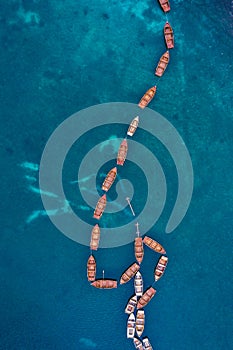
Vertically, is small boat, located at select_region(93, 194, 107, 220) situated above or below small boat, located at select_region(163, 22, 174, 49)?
below

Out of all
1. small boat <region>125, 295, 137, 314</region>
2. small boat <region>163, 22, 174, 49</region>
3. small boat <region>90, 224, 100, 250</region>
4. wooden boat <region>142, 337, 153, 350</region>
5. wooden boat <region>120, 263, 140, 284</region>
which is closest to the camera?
small boat <region>163, 22, 174, 49</region>

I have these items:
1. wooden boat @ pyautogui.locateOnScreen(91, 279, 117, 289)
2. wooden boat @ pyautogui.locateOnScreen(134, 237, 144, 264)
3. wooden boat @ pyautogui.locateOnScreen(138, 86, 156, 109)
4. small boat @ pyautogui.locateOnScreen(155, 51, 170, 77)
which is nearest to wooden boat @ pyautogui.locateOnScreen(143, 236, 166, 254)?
wooden boat @ pyautogui.locateOnScreen(134, 237, 144, 264)

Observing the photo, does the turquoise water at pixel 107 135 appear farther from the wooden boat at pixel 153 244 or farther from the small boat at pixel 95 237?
the small boat at pixel 95 237

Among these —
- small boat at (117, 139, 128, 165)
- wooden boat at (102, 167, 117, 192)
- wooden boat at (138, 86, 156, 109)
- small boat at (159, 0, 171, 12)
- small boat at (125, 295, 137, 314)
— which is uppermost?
small boat at (159, 0, 171, 12)

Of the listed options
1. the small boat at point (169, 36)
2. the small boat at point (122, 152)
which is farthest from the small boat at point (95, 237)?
the small boat at point (169, 36)

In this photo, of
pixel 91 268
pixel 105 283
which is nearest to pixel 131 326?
pixel 105 283

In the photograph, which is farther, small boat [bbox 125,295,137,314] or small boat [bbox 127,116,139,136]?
small boat [bbox 125,295,137,314]

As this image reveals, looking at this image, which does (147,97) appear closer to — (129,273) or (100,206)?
(100,206)

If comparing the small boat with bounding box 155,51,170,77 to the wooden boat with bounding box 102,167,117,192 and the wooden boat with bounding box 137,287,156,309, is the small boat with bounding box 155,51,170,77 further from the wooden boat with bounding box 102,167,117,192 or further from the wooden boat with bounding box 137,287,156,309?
the wooden boat with bounding box 137,287,156,309
